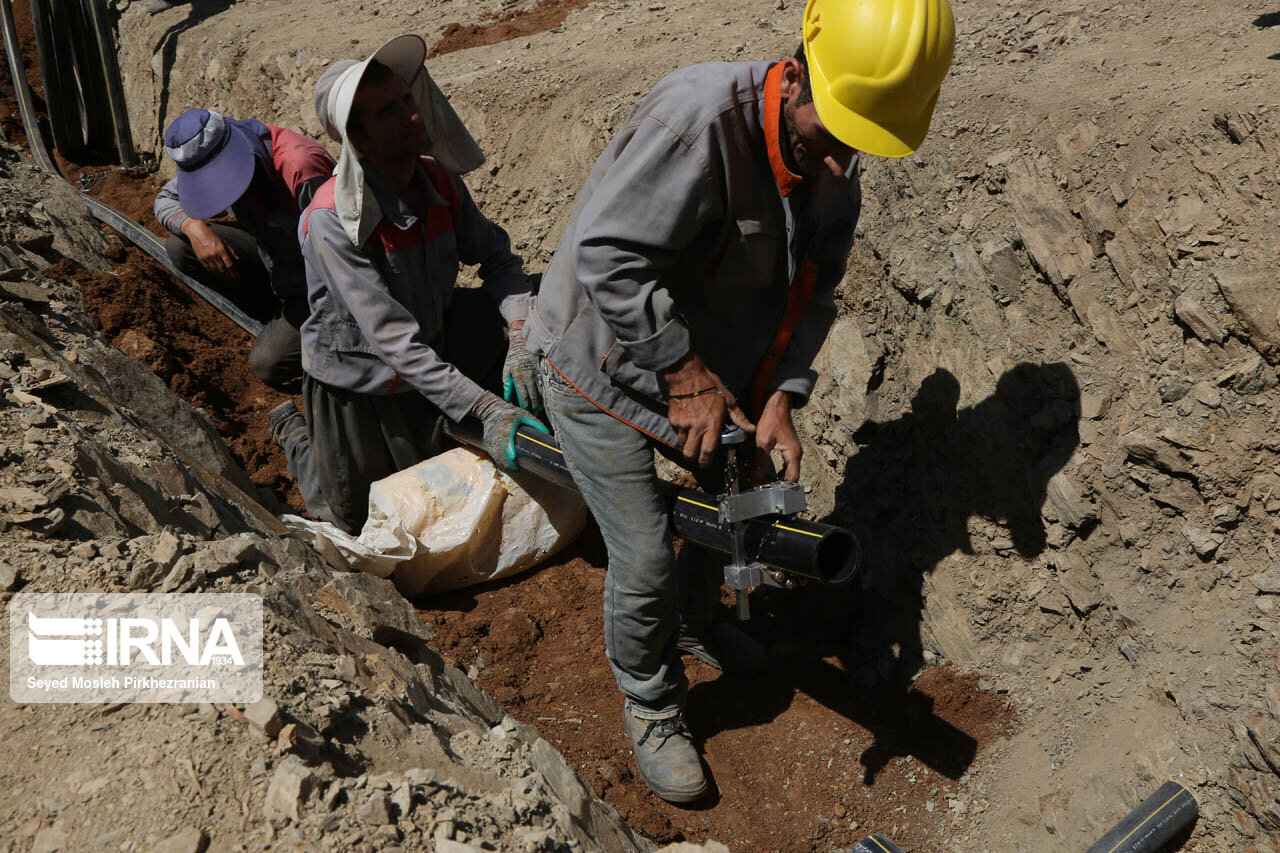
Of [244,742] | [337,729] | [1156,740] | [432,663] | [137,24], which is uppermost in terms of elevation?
[244,742]

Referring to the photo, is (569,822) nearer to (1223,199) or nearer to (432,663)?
(432,663)

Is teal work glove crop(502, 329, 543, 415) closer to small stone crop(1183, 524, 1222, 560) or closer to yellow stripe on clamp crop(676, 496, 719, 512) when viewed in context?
yellow stripe on clamp crop(676, 496, 719, 512)

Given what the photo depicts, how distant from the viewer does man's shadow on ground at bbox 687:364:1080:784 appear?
3.01 metres

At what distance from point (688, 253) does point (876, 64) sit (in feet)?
2.13

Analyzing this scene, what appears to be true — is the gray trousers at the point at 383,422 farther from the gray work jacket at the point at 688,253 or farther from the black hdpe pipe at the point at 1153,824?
the black hdpe pipe at the point at 1153,824

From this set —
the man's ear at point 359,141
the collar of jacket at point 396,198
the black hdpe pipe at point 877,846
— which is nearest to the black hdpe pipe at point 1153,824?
the black hdpe pipe at point 877,846

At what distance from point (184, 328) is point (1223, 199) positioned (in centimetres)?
521

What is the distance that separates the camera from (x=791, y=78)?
7.27 ft

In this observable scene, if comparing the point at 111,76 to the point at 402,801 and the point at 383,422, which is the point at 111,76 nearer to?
the point at 383,422

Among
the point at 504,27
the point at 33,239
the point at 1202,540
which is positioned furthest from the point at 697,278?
the point at 504,27

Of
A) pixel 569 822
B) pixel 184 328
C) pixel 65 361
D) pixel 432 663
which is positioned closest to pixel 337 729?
pixel 569 822

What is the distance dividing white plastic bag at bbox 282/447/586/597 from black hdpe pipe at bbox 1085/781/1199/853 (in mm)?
2236

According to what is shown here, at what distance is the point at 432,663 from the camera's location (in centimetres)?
294
